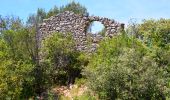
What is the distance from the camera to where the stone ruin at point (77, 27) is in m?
35.5

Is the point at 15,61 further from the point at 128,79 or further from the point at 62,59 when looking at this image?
the point at 128,79

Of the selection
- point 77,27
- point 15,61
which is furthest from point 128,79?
point 77,27

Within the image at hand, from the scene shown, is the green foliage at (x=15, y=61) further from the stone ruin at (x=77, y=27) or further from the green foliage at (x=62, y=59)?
the stone ruin at (x=77, y=27)

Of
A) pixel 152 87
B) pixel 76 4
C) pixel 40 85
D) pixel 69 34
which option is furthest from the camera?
pixel 76 4

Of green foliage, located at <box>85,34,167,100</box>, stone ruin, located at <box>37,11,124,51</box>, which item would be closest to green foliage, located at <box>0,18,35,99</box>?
stone ruin, located at <box>37,11,124,51</box>

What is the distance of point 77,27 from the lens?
36094 mm

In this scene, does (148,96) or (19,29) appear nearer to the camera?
(148,96)

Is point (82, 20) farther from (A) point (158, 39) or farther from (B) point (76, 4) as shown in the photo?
(B) point (76, 4)

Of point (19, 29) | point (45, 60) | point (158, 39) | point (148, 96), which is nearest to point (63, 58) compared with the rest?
point (45, 60)

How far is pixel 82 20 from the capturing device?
36.2 m

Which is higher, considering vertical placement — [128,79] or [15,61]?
[15,61]

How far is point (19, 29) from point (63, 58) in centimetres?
349

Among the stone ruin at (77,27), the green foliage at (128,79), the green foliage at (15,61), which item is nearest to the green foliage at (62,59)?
the green foliage at (15,61)

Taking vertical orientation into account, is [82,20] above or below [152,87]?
above
